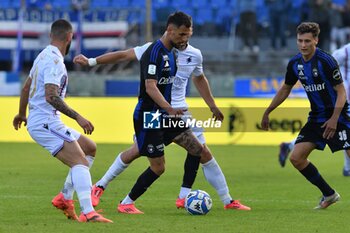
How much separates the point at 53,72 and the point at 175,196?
3.58 metres

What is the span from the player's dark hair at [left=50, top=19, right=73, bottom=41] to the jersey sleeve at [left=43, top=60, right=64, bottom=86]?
334 mm

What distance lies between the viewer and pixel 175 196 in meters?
11.7

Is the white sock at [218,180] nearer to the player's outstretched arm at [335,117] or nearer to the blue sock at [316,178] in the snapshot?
the blue sock at [316,178]

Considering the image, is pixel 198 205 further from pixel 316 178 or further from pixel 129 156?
pixel 316 178

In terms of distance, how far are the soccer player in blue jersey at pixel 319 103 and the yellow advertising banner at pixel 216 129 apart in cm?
945

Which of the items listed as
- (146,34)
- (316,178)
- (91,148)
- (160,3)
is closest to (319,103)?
(316,178)

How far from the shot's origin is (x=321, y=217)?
968 centimetres

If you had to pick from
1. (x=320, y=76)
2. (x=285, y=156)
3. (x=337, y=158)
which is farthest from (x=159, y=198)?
(x=337, y=158)

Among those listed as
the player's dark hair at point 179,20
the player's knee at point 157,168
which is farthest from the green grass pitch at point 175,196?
the player's dark hair at point 179,20

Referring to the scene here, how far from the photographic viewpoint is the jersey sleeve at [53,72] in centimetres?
866

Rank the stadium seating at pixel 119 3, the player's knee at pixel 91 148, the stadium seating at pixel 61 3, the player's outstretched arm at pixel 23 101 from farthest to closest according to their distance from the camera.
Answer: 1. the stadium seating at pixel 119 3
2. the stadium seating at pixel 61 3
3. the player's knee at pixel 91 148
4. the player's outstretched arm at pixel 23 101

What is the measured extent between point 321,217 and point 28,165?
7.48 meters

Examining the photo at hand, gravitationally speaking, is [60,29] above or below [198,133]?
above

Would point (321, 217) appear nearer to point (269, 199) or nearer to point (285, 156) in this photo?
point (269, 199)
